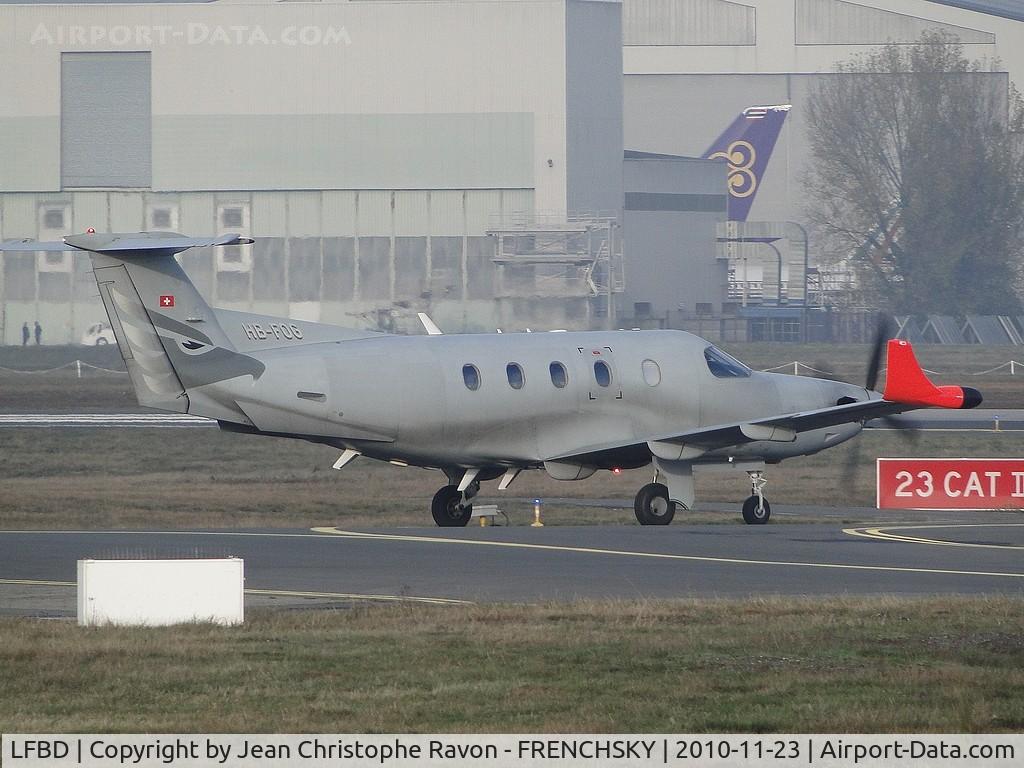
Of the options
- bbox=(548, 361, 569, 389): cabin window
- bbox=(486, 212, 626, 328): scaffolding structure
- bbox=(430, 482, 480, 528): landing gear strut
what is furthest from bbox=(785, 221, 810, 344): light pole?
bbox=(430, 482, 480, 528): landing gear strut

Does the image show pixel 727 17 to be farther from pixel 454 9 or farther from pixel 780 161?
pixel 454 9

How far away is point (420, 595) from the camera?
63.9 ft

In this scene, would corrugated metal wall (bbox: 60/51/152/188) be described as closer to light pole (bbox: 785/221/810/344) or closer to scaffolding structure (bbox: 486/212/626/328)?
scaffolding structure (bbox: 486/212/626/328)

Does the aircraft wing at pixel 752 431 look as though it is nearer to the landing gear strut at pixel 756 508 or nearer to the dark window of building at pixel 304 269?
the landing gear strut at pixel 756 508

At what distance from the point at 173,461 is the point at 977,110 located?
77.1 meters

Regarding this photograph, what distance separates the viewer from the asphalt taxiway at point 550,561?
65.1ft

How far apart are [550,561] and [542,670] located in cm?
Result: 904

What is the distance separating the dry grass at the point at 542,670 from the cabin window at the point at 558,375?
38.1ft

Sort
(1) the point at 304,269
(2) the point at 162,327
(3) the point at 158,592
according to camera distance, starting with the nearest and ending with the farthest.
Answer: (3) the point at 158,592 < (2) the point at 162,327 < (1) the point at 304,269

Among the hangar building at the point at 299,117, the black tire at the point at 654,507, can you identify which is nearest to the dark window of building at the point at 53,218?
the hangar building at the point at 299,117

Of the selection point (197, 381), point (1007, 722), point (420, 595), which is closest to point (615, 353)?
point (197, 381)

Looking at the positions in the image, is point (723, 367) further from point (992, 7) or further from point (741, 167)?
point (741, 167)

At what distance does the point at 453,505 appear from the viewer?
29.7 metres

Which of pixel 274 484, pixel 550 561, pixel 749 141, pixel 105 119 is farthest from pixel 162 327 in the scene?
pixel 749 141
